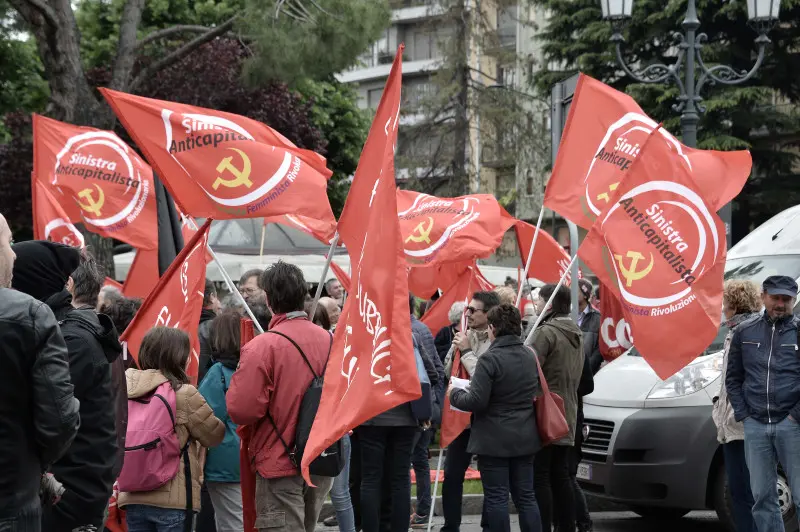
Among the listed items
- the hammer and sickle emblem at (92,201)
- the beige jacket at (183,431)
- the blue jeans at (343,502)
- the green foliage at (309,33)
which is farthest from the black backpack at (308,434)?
the green foliage at (309,33)

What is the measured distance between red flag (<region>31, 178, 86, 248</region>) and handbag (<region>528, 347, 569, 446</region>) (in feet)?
15.2

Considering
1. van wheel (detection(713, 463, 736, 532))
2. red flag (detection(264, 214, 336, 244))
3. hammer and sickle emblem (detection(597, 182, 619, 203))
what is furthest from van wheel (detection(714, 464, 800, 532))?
red flag (detection(264, 214, 336, 244))

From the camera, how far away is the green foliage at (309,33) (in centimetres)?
1350

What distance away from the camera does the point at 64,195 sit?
35.4 feet

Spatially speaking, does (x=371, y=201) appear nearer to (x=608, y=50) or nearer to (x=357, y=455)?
(x=357, y=455)

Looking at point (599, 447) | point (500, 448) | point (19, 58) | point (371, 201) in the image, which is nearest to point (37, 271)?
point (371, 201)

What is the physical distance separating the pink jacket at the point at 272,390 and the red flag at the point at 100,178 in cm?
440

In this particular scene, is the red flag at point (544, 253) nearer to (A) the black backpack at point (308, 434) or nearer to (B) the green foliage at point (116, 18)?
(A) the black backpack at point (308, 434)

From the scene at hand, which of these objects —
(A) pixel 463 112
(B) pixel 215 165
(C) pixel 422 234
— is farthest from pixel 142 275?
(A) pixel 463 112

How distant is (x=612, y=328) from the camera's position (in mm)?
9219

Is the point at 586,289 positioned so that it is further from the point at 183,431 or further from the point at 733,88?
the point at 733,88

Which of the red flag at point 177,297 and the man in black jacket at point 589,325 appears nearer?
the red flag at point 177,297

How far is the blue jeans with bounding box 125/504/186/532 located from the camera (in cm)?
579

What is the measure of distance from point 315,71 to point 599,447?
664cm
